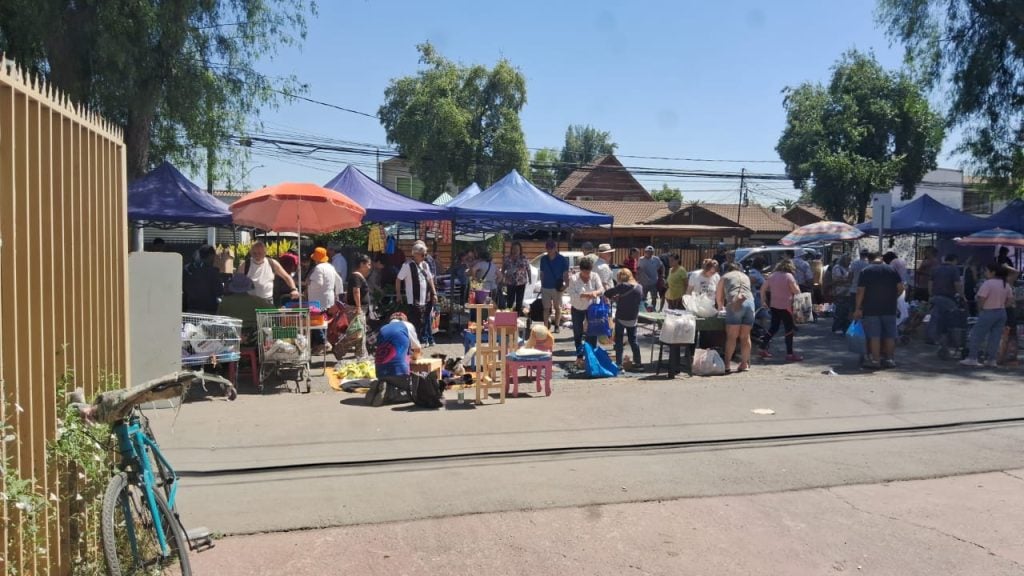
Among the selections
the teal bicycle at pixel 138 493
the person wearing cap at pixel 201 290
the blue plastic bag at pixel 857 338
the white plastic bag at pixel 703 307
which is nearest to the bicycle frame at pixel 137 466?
the teal bicycle at pixel 138 493

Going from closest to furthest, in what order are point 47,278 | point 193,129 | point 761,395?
1. point 47,278
2. point 761,395
3. point 193,129

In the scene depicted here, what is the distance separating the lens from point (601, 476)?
21.3 feet

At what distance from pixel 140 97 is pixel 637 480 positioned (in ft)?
43.1

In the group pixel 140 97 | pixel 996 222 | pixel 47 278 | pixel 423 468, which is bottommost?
pixel 423 468

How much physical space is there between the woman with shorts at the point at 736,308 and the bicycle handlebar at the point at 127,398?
28.9 ft

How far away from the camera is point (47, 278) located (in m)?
3.55

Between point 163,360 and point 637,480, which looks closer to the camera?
point 637,480

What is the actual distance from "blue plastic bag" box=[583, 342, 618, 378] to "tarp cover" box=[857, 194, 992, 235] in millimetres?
12288

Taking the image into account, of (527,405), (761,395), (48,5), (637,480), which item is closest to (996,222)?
(761,395)

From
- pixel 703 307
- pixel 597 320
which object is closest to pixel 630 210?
pixel 703 307

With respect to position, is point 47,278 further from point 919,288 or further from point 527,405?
point 919,288

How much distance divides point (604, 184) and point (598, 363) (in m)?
51.7

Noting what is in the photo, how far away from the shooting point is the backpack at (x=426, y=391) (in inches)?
352

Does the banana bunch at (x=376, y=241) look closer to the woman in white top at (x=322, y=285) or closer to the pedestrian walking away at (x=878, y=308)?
the woman in white top at (x=322, y=285)
